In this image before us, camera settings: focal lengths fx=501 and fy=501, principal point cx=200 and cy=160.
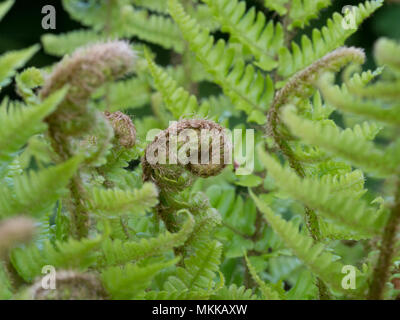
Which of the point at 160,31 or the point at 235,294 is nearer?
the point at 235,294


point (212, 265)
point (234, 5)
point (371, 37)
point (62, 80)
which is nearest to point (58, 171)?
point (62, 80)

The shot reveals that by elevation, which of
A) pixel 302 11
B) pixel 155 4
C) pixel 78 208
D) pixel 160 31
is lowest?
pixel 78 208

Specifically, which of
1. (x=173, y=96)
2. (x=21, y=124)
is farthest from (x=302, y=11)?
(x=21, y=124)

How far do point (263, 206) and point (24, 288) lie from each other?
0.25m

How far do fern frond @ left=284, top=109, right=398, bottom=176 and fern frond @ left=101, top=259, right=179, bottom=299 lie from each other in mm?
159

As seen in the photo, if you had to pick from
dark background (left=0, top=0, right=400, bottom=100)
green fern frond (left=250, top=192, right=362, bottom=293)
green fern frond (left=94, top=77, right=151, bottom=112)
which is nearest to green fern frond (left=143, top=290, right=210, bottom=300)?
green fern frond (left=250, top=192, right=362, bottom=293)

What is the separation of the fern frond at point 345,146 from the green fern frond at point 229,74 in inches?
15.3

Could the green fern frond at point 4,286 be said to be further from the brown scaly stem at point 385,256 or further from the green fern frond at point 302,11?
the green fern frond at point 302,11

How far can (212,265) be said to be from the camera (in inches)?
22.3

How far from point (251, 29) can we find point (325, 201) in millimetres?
495

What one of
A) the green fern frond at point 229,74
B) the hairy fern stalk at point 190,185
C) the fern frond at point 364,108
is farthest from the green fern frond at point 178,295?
the green fern frond at point 229,74

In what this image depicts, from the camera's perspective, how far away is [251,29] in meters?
0.87

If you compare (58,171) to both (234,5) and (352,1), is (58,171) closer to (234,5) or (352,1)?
(234,5)

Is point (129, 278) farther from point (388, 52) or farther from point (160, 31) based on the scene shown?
point (160, 31)
